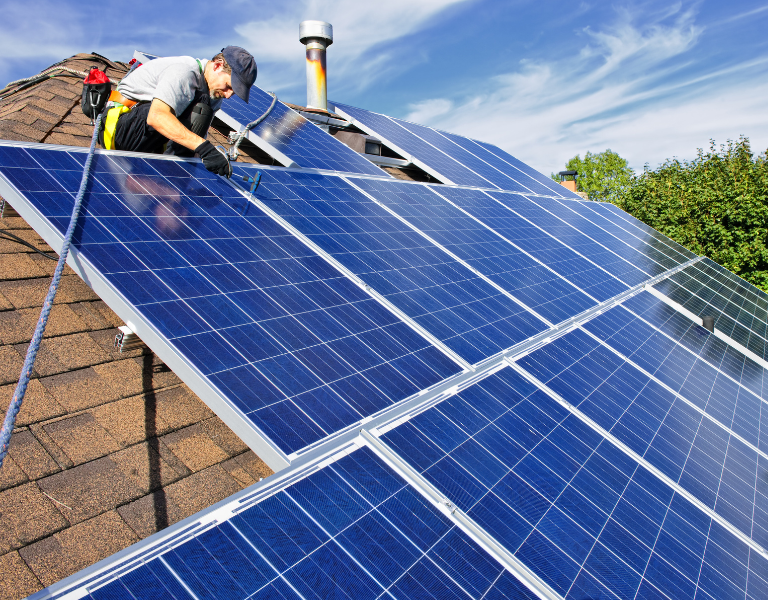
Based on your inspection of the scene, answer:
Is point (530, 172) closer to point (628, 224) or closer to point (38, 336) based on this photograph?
point (628, 224)

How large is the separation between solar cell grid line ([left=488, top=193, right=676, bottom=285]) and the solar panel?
2.68ft

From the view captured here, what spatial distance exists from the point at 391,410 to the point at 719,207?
87.5 feet

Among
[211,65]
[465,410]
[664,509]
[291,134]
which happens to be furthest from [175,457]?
[291,134]

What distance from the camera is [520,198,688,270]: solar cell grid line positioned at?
436 inches

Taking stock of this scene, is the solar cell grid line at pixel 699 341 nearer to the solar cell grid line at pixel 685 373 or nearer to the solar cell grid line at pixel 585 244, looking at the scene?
the solar cell grid line at pixel 685 373

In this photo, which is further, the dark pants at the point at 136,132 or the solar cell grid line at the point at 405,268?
the dark pants at the point at 136,132

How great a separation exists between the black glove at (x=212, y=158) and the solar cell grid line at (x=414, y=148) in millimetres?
6102

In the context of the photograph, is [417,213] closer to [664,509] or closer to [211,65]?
[211,65]

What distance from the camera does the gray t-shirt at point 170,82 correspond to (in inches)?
197

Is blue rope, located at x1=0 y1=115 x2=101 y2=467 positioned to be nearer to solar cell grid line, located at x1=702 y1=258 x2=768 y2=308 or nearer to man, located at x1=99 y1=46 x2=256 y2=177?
man, located at x1=99 y1=46 x2=256 y2=177

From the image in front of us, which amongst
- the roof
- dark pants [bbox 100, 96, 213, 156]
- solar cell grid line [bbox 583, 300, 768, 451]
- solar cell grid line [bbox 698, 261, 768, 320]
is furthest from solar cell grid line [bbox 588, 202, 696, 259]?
the roof

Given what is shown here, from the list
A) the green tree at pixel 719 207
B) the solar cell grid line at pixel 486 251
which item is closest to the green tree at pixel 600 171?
the green tree at pixel 719 207

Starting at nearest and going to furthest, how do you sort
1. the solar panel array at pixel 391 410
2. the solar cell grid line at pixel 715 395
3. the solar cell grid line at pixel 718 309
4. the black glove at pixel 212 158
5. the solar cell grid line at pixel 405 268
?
the solar panel array at pixel 391 410 < the solar cell grid line at pixel 405 268 < the black glove at pixel 212 158 < the solar cell grid line at pixel 715 395 < the solar cell grid line at pixel 718 309

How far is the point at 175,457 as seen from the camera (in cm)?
332
